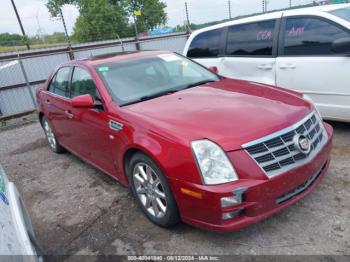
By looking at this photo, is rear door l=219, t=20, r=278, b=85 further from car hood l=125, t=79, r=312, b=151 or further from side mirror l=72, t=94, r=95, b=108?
side mirror l=72, t=94, r=95, b=108

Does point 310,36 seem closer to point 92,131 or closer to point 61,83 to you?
point 92,131

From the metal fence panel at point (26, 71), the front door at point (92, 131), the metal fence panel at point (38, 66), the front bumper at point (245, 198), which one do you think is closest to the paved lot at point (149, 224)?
the front bumper at point (245, 198)

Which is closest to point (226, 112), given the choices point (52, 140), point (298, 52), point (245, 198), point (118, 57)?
point (245, 198)

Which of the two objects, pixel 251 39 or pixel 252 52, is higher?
pixel 251 39

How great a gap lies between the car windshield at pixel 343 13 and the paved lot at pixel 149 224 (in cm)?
150

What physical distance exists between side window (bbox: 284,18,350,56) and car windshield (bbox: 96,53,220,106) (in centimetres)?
139

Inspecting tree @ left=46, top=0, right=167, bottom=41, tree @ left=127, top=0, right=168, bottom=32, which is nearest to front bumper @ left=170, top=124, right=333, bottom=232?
tree @ left=46, top=0, right=167, bottom=41

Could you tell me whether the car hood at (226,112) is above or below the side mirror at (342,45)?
below

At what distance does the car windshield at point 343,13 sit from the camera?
4457mm

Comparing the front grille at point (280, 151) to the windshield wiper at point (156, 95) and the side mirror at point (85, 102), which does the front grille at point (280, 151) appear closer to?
the windshield wiper at point (156, 95)

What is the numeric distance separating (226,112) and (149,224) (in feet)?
4.22

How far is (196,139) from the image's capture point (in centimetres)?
265

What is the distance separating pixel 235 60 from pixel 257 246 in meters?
3.50

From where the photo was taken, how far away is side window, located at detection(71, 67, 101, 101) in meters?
3.84
